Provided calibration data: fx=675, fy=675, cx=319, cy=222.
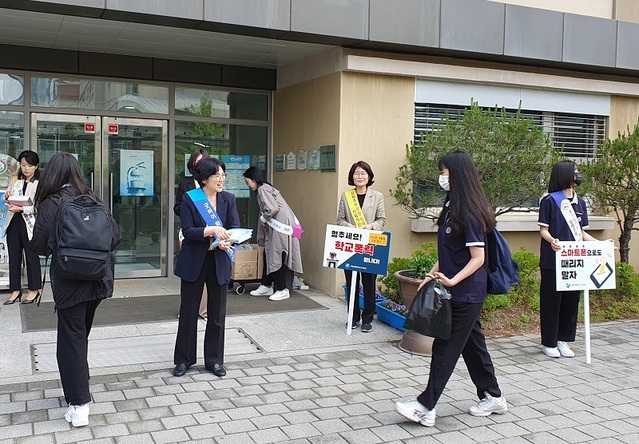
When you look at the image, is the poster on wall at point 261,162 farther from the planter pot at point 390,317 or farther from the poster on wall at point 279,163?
the planter pot at point 390,317

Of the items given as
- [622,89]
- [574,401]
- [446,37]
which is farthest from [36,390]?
[622,89]

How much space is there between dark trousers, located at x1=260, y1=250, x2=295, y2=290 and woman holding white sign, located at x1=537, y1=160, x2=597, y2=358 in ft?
11.2

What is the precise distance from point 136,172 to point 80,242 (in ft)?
19.1

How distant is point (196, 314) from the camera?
562cm

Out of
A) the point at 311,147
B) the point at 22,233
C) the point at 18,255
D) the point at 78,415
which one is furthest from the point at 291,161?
the point at 78,415

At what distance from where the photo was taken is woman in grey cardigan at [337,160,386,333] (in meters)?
7.27

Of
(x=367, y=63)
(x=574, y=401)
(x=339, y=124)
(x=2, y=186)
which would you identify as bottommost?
(x=574, y=401)

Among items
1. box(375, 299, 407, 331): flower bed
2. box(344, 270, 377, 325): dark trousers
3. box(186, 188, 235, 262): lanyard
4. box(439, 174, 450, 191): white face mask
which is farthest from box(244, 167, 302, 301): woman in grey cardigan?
box(439, 174, 450, 191): white face mask

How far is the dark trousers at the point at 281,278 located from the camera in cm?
877

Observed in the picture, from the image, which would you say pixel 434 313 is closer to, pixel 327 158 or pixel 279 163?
pixel 327 158

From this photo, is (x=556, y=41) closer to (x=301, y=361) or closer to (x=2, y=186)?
(x=301, y=361)

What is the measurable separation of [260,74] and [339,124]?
2378 mm

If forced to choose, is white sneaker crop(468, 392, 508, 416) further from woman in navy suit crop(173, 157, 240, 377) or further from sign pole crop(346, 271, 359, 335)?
sign pole crop(346, 271, 359, 335)

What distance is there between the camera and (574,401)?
5.32 meters
